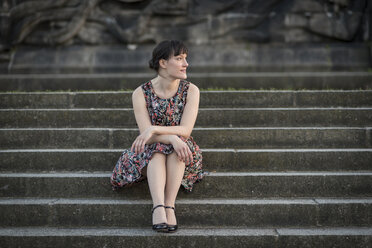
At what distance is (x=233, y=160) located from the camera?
12.5 feet

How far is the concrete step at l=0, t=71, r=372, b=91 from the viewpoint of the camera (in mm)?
6484

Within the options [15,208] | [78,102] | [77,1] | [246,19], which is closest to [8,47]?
[77,1]

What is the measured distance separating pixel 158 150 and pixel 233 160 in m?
0.97

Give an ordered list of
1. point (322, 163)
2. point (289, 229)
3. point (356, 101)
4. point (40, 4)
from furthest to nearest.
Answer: point (40, 4) < point (356, 101) < point (322, 163) < point (289, 229)

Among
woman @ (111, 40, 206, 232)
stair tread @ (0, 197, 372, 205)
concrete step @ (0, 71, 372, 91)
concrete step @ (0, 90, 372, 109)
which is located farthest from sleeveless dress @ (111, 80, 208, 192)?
concrete step @ (0, 71, 372, 91)

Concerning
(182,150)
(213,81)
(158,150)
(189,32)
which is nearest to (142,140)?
(158,150)

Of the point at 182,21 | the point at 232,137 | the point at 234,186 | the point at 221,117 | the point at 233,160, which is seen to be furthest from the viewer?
the point at 182,21

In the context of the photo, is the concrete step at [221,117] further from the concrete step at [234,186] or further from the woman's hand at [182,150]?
the woman's hand at [182,150]

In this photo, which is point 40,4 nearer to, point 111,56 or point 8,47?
point 8,47

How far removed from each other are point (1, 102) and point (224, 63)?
405 centimetres

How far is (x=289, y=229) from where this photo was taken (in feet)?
10.3

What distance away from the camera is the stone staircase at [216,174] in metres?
3.02

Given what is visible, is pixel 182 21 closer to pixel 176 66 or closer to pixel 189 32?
pixel 189 32

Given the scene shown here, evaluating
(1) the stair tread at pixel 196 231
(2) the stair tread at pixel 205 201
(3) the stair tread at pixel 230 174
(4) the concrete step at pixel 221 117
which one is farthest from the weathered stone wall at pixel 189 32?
(1) the stair tread at pixel 196 231
